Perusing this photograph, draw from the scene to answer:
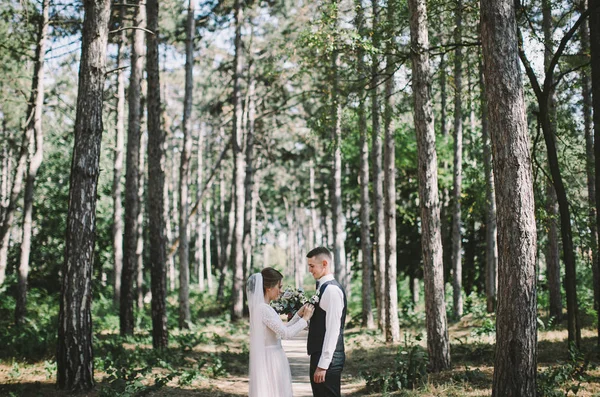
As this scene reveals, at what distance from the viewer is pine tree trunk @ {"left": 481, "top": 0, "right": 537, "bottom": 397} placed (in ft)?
21.6

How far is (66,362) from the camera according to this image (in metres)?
8.84

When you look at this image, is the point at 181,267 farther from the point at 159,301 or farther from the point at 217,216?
the point at 217,216

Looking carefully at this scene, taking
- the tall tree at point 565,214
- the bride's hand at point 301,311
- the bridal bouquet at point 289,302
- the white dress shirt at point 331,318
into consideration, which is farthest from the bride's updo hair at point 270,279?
the tall tree at point 565,214

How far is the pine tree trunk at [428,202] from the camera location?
9750mm

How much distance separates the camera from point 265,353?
6160 mm

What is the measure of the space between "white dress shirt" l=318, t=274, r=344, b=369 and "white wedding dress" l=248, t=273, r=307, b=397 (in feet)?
1.76

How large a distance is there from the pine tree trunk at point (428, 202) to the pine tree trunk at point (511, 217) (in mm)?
2957

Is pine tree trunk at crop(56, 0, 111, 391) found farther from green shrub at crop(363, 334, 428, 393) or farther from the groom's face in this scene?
the groom's face

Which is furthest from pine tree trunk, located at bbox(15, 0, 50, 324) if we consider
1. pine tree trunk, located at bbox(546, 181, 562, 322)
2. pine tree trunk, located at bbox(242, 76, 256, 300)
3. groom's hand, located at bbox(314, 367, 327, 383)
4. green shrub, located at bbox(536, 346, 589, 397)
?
pine tree trunk, located at bbox(546, 181, 562, 322)

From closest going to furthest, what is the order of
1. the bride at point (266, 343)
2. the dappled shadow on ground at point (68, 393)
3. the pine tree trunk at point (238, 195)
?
the bride at point (266, 343) → the dappled shadow on ground at point (68, 393) → the pine tree trunk at point (238, 195)

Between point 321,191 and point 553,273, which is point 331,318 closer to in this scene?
point 553,273

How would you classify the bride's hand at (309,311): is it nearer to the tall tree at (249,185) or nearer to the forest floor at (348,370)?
the forest floor at (348,370)

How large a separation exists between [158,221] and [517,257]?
8971 millimetres

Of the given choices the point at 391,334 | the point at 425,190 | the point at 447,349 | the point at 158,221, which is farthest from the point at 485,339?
the point at 158,221
